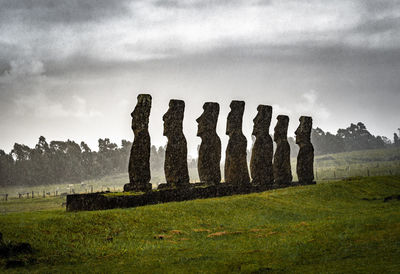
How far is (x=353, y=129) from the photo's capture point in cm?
17400

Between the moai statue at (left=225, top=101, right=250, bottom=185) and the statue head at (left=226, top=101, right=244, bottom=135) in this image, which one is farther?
the statue head at (left=226, top=101, right=244, bottom=135)

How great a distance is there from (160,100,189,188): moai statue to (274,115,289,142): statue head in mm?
11495

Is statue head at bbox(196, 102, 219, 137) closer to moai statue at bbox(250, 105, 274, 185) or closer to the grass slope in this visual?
moai statue at bbox(250, 105, 274, 185)

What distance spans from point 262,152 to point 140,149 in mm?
12918

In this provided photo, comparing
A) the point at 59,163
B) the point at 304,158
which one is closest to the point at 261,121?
the point at 304,158

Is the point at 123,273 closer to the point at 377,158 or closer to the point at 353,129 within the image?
the point at 377,158

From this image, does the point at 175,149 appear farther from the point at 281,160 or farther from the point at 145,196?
the point at 281,160

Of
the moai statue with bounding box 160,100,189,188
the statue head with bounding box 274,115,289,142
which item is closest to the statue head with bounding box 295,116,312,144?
the statue head with bounding box 274,115,289,142

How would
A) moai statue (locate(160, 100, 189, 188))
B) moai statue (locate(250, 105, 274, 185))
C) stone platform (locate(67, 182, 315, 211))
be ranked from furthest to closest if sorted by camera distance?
moai statue (locate(250, 105, 274, 185))
moai statue (locate(160, 100, 189, 188))
stone platform (locate(67, 182, 315, 211))

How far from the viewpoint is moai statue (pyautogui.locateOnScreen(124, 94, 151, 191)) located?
24297mm

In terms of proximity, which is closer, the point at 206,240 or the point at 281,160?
the point at 206,240

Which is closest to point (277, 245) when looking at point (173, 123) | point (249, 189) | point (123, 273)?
point (123, 273)

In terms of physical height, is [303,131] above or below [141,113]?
below

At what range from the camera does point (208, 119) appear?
102 ft
